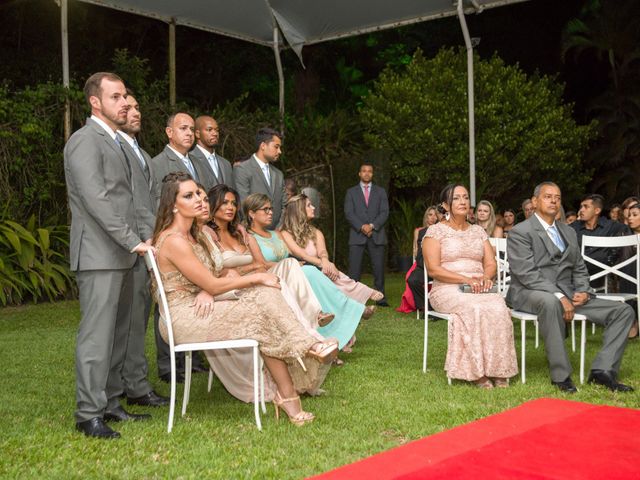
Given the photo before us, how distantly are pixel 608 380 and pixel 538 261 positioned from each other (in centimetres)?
99

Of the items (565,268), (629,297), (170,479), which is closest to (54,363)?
(170,479)

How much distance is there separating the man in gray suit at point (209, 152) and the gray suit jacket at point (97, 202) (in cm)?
197

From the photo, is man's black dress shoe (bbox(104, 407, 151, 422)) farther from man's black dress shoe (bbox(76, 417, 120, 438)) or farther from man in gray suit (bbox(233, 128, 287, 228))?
man in gray suit (bbox(233, 128, 287, 228))

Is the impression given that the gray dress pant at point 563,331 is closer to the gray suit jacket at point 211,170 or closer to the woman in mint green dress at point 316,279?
the woman in mint green dress at point 316,279

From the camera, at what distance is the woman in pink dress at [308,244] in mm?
6977

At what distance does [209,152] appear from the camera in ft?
22.0

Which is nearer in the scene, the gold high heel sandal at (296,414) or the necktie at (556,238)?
the gold high heel sandal at (296,414)

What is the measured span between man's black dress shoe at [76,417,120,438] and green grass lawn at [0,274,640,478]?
0.17 feet

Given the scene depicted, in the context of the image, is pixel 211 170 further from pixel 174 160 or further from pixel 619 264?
pixel 619 264

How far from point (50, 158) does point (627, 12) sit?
11.6 metres

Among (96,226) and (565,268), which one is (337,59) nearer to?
(565,268)

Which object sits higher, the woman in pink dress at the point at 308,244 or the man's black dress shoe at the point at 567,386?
the woman in pink dress at the point at 308,244

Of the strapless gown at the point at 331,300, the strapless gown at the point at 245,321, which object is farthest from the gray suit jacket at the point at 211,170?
the strapless gown at the point at 245,321

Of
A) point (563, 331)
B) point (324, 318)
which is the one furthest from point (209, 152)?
point (563, 331)
